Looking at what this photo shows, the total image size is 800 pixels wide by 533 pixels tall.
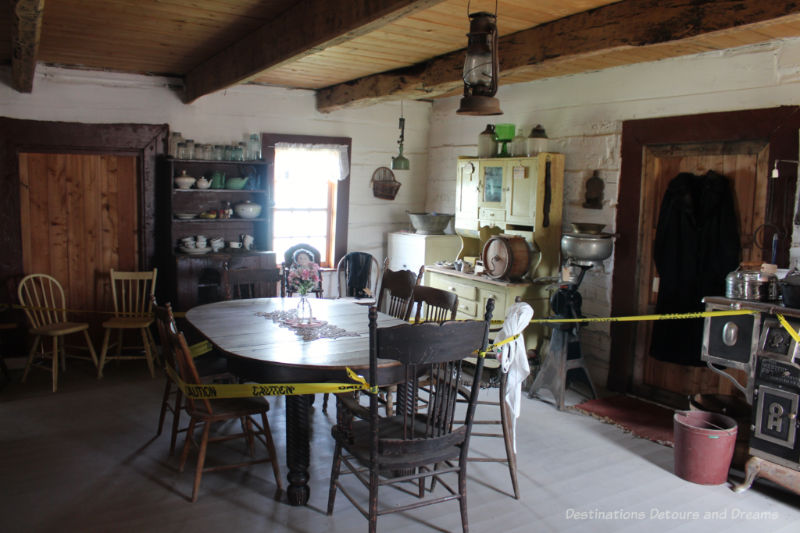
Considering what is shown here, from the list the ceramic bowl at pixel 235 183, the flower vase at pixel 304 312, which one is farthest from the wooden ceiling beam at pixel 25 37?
the flower vase at pixel 304 312

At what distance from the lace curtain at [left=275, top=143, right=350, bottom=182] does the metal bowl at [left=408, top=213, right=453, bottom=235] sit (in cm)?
91

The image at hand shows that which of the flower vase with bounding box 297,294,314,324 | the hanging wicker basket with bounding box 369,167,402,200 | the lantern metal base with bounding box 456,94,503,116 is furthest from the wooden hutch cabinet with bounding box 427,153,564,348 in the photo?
the lantern metal base with bounding box 456,94,503,116

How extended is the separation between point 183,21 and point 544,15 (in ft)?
7.22

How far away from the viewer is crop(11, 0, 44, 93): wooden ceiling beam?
2.96m

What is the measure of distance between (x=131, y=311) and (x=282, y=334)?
A: 279 cm

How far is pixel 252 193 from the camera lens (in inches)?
252

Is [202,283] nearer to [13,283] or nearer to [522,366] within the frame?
[13,283]

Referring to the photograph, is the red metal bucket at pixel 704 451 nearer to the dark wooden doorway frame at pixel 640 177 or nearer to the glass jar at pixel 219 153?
the dark wooden doorway frame at pixel 640 177

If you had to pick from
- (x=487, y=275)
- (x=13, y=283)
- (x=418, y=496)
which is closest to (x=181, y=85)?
(x=13, y=283)

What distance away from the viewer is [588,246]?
4.89m

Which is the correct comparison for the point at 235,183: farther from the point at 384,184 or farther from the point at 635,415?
the point at 635,415

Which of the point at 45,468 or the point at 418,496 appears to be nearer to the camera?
the point at 418,496

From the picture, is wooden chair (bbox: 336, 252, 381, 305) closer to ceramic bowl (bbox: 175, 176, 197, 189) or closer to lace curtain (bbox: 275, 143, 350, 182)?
lace curtain (bbox: 275, 143, 350, 182)

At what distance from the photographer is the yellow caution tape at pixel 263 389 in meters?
3.07
